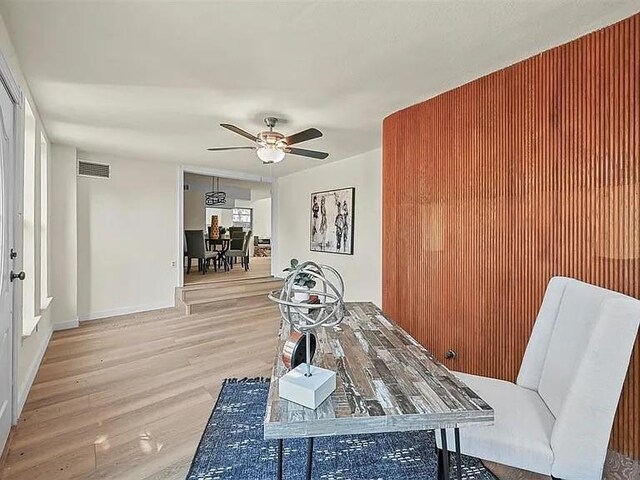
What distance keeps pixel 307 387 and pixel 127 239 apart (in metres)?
4.78

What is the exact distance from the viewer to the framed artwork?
15.7ft

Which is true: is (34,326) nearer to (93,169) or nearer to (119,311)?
(119,311)

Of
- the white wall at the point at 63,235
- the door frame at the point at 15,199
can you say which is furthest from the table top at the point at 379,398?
the white wall at the point at 63,235

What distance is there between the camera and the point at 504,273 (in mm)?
2168

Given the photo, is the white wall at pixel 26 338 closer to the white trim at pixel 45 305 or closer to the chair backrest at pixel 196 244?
the white trim at pixel 45 305

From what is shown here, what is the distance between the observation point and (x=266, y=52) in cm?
199

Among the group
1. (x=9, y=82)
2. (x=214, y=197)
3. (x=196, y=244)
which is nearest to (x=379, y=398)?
(x=9, y=82)

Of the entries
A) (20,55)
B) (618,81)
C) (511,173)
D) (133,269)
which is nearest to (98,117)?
(20,55)

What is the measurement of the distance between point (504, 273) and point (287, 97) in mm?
2079

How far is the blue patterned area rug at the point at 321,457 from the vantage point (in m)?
1.65

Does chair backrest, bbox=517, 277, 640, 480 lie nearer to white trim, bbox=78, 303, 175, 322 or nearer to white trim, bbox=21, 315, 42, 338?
white trim, bbox=21, 315, 42, 338

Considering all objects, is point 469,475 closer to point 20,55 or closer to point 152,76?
point 152,76

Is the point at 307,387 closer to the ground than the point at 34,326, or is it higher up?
higher up

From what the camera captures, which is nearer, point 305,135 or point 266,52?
point 266,52
